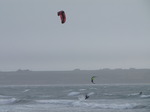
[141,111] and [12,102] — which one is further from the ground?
[12,102]

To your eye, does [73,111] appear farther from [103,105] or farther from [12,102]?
[12,102]

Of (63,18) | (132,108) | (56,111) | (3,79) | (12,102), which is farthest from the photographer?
(3,79)

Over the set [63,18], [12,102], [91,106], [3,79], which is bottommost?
[63,18]

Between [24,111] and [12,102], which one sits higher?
[12,102]

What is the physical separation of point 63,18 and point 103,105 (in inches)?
916

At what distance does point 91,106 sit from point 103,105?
131cm

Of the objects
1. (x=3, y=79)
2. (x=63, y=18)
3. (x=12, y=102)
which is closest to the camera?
(x=63, y=18)

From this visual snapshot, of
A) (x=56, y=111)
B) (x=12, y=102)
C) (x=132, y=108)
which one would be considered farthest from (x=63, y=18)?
(x=12, y=102)

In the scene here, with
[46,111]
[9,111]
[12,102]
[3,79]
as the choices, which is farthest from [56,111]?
[3,79]

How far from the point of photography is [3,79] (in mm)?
177000

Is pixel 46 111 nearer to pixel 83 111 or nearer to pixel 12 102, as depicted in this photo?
pixel 83 111

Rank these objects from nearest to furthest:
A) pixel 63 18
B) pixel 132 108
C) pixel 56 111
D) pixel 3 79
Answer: pixel 63 18
pixel 56 111
pixel 132 108
pixel 3 79

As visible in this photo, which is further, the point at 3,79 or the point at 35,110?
the point at 3,79

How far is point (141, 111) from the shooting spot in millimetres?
41938
